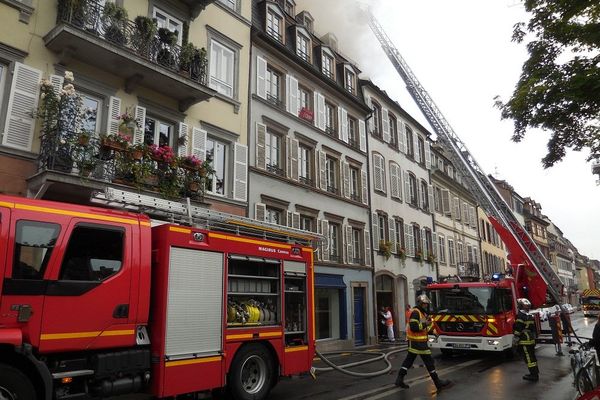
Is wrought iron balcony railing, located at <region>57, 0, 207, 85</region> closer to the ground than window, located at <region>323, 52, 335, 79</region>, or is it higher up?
closer to the ground

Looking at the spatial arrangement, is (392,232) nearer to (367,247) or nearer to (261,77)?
(367,247)

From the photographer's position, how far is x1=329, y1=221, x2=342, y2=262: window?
19609 mm

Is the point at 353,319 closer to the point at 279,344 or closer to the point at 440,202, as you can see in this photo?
the point at 279,344

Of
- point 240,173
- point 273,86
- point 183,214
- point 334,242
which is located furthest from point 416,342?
point 273,86

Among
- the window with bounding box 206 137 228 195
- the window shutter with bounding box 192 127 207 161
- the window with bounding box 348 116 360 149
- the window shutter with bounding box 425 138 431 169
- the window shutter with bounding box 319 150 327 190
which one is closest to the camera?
the window shutter with bounding box 192 127 207 161

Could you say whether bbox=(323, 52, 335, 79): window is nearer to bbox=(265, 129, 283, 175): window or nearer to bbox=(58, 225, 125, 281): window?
bbox=(265, 129, 283, 175): window

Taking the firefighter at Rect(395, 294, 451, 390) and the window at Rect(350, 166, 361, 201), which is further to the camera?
the window at Rect(350, 166, 361, 201)

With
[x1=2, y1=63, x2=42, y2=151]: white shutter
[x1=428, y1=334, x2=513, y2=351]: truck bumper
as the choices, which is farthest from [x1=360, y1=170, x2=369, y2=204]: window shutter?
[x1=2, y1=63, x2=42, y2=151]: white shutter

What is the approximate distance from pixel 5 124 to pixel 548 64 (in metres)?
10.7

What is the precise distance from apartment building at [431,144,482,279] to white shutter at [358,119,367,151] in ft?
26.6

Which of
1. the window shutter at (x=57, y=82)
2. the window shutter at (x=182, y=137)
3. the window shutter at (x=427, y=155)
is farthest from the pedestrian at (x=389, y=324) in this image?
the window shutter at (x=57, y=82)

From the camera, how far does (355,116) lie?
23.3 meters

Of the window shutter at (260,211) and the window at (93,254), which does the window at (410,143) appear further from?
the window at (93,254)

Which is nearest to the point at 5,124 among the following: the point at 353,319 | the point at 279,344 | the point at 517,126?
the point at 279,344
